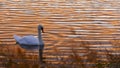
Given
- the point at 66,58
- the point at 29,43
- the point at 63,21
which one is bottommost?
the point at 63,21

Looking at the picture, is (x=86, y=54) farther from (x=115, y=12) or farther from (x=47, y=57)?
(x=115, y=12)

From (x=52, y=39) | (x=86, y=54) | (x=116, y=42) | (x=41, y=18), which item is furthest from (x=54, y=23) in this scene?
(x=86, y=54)

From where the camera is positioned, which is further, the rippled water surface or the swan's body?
the rippled water surface

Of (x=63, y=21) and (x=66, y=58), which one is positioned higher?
(x=66, y=58)

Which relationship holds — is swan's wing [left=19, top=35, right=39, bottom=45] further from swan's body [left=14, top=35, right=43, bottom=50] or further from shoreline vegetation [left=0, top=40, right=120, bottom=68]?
shoreline vegetation [left=0, top=40, right=120, bottom=68]

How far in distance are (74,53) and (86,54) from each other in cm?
14

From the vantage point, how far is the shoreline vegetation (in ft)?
14.1

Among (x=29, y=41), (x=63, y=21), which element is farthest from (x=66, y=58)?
(x=63, y=21)

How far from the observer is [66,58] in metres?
4.55

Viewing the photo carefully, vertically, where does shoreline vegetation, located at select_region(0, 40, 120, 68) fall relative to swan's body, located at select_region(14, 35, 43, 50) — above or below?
below

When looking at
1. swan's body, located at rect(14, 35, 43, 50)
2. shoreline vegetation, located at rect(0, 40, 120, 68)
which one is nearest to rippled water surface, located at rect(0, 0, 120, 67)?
shoreline vegetation, located at rect(0, 40, 120, 68)

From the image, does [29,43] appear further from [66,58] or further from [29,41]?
[66,58]

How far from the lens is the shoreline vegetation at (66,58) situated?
4.30 metres

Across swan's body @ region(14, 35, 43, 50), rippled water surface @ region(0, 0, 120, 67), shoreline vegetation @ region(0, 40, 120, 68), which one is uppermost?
swan's body @ region(14, 35, 43, 50)
